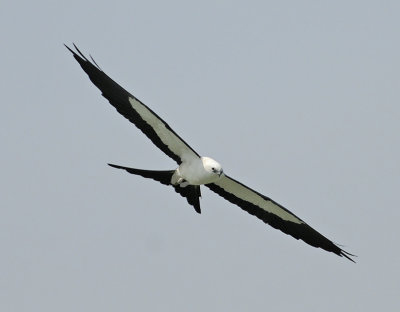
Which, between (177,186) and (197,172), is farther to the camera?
(177,186)

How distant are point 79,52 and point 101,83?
0.69 m

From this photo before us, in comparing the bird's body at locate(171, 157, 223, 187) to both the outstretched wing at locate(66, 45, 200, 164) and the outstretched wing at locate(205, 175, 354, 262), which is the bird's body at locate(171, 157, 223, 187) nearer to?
the outstretched wing at locate(66, 45, 200, 164)

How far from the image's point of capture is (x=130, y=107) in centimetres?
2144

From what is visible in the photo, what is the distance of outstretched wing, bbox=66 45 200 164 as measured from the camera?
21.3 metres

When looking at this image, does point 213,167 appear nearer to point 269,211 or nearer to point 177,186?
point 177,186

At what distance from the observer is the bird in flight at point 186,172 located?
21391 millimetres

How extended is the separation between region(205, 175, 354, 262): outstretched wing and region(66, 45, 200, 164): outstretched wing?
1.72 m

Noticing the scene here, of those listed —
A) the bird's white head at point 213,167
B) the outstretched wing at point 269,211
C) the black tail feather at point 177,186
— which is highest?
the outstretched wing at point 269,211

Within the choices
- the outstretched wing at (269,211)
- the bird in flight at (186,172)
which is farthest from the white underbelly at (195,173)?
the outstretched wing at (269,211)

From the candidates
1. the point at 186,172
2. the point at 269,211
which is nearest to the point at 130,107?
the point at 186,172

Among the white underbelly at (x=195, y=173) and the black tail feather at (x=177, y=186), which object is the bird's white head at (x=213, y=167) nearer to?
the white underbelly at (x=195, y=173)

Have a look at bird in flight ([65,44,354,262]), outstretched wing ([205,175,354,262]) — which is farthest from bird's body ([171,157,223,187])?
outstretched wing ([205,175,354,262])

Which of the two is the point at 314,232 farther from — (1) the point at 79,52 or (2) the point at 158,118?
(1) the point at 79,52

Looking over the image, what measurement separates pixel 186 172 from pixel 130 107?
1.64 meters
